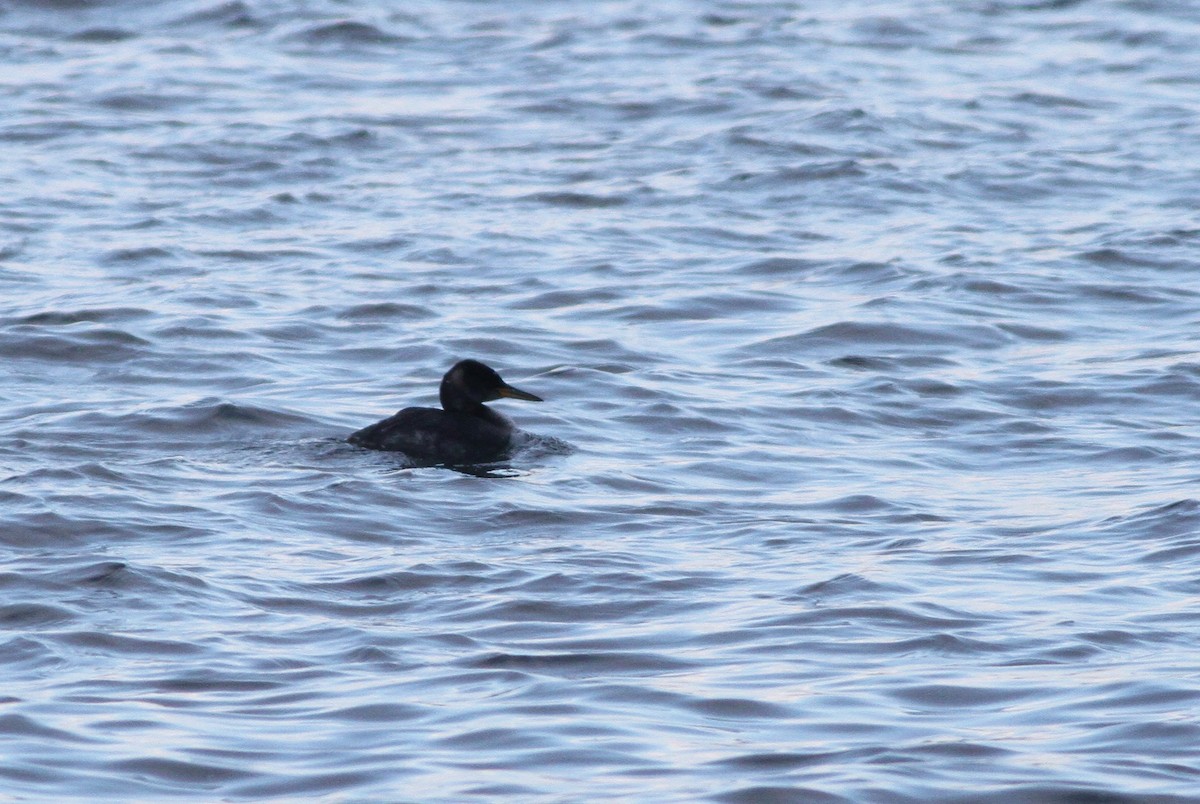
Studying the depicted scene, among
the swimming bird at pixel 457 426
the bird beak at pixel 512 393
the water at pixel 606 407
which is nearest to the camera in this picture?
the water at pixel 606 407

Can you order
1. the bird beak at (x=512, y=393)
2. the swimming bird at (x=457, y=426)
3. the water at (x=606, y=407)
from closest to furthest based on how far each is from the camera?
the water at (x=606, y=407), the swimming bird at (x=457, y=426), the bird beak at (x=512, y=393)

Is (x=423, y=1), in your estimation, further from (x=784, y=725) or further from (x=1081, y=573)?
(x=784, y=725)

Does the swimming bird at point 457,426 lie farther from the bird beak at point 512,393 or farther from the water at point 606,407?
the water at point 606,407

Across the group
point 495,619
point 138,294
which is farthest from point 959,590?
point 138,294

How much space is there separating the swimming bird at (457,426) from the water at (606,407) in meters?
0.30

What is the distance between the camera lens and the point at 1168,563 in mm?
9594

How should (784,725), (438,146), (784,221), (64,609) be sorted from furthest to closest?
(438,146) < (784,221) < (64,609) < (784,725)

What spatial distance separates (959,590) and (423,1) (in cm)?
2160

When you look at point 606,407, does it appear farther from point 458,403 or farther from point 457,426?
point 457,426

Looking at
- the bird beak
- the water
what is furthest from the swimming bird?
the water

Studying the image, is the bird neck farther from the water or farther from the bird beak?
the water

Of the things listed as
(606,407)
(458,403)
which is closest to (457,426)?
(458,403)

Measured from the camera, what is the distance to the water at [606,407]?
288 inches

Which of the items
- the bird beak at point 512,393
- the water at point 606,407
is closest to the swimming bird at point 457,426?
the bird beak at point 512,393
